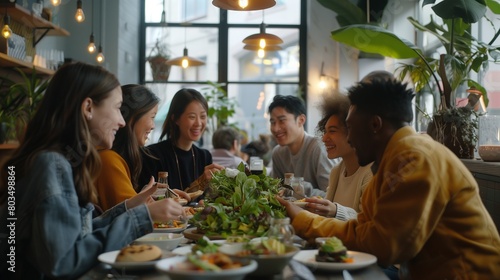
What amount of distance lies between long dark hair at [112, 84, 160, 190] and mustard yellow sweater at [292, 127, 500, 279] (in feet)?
5.19

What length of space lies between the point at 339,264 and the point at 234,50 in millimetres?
8049

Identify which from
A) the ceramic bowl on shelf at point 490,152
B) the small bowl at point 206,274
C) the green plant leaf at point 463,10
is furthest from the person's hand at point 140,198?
the green plant leaf at point 463,10

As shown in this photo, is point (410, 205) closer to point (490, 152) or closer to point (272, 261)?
point (272, 261)

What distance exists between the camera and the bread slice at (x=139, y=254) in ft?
5.10

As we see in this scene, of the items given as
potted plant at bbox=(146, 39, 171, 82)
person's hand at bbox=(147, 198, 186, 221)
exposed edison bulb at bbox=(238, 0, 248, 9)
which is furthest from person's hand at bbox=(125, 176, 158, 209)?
potted plant at bbox=(146, 39, 171, 82)

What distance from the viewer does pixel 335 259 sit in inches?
65.2

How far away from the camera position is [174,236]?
1985 millimetres

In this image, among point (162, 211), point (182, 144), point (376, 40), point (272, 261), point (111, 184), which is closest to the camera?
point (272, 261)

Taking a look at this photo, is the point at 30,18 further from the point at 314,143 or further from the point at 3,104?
the point at 314,143

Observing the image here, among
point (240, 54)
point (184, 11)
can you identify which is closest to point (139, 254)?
point (240, 54)

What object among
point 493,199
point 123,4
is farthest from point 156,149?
point 123,4

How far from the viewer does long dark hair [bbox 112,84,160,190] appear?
3.17 meters

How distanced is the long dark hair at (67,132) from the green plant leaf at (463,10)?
2258mm

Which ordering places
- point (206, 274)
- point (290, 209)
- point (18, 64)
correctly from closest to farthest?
point (206, 274), point (290, 209), point (18, 64)
